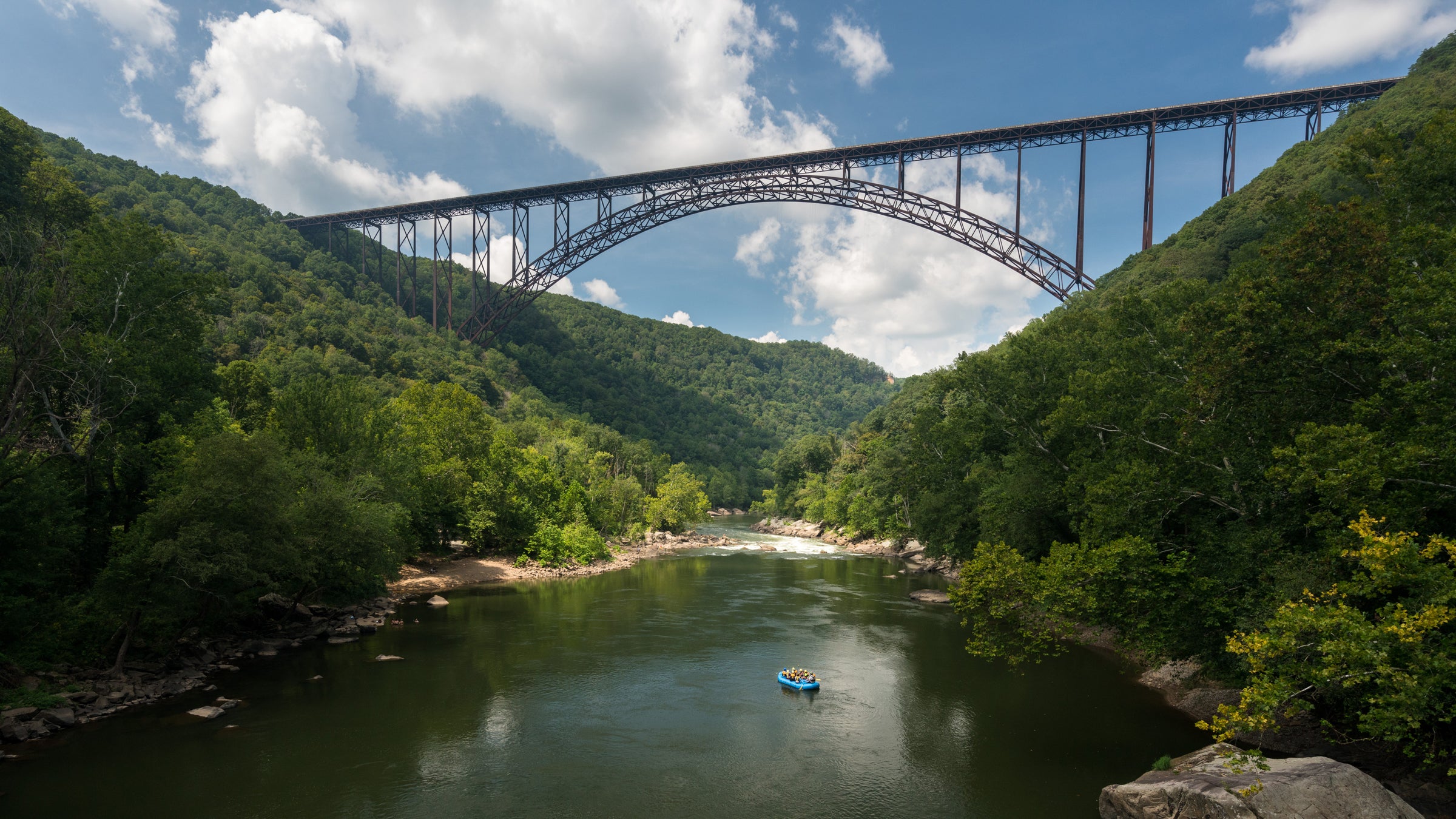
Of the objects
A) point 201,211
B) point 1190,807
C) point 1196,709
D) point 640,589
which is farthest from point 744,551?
point 201,211

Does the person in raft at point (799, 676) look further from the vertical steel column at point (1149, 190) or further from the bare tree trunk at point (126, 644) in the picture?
the vertical steel column at point (1149, 190)

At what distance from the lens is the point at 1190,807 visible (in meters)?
10.2

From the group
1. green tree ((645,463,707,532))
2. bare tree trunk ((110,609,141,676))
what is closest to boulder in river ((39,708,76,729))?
bare tree trunk ((110,609,141,676))

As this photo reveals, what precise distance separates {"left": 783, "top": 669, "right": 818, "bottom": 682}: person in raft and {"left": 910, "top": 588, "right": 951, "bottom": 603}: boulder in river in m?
13.8

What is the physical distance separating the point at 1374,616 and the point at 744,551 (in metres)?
44.4

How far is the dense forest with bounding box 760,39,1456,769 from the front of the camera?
29.0 ft

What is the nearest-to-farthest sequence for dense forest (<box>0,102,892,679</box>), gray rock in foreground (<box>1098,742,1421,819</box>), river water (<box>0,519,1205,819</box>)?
gray rock in foreground (<box>1098,742,1421,819</box>) < river water (<box>0,519,1205,819</box>) < dense forest (<box>0,102,892,679</box>)

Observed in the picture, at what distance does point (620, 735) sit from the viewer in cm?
1524

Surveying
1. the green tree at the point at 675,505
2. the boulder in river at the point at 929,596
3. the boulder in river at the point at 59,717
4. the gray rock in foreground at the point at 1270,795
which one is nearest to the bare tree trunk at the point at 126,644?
the boulder in river at the point at 59,717

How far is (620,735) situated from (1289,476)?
13531 mm

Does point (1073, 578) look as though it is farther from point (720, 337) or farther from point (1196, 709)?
point (720, 337)

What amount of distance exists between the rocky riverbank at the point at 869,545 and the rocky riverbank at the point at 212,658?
73.5 feet

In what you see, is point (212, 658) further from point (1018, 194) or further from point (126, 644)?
point (1018, 194)

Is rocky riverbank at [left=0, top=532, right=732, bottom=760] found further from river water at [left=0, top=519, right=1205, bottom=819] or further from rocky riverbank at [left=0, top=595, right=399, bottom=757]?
river water at [left=0, top=519, right=1205, bottom=819]
